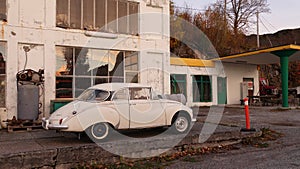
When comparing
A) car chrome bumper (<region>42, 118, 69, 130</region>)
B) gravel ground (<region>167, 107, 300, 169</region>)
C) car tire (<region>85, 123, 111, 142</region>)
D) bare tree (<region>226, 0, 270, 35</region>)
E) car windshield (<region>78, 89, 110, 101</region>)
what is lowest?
gravel ground (<region>167, 107, 300, 169</region>)

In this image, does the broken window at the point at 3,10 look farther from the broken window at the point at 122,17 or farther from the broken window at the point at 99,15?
the broken window at the point at 122,17

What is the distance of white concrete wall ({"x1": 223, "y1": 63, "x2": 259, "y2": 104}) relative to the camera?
2541 centimetres

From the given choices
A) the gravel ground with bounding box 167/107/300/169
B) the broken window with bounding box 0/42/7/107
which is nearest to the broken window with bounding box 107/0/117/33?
the broken window with bounding box 0/42/7/107

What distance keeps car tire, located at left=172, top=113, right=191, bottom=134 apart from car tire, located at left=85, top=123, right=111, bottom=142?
203 cm

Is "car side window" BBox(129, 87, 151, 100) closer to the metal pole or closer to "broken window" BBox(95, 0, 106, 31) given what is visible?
"broken window" BBox(95, 0, 106, 31)

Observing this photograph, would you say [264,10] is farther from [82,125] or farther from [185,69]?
[82,125]

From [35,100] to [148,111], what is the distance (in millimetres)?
5075

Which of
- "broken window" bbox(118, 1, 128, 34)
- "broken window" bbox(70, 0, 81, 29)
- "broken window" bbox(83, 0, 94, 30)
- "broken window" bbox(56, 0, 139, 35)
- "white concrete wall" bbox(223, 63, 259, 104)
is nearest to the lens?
"broken window" bbox(56, 0, 139, 35)

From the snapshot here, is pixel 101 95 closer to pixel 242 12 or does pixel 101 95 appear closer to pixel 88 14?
pixel 88 14

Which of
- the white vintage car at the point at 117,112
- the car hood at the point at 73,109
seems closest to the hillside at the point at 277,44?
the white vintage car at the point at 117,112

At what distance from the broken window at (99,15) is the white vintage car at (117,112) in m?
5.65

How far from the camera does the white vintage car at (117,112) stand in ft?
23.4

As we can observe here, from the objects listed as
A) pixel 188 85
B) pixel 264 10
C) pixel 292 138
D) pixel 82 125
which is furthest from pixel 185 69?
pixel 264 10

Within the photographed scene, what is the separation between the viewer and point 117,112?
7605 millimetres
